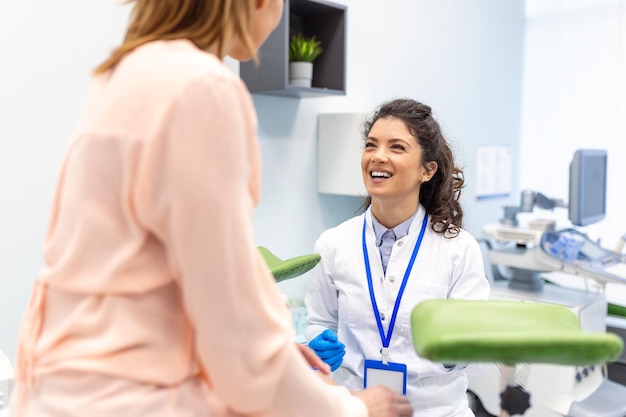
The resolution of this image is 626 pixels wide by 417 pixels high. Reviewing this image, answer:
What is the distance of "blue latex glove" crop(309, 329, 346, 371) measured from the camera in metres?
1.51

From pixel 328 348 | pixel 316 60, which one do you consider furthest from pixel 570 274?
pixel 328 348

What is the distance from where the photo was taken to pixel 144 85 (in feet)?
1.90

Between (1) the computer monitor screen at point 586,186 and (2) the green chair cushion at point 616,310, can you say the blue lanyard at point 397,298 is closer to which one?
(1) the computer monitor screen at point 586,186

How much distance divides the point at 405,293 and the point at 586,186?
4.90 feet

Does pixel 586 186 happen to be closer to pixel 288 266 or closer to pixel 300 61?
pixel 300 61

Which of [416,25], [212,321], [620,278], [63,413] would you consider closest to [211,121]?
[212,321]

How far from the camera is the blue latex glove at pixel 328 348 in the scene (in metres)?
1.51

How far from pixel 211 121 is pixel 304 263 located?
0.69 meters

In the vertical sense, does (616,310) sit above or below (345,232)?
below

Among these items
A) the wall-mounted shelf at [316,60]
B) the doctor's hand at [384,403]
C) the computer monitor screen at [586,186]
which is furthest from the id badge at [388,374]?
the computer monitor screen at [586,186]

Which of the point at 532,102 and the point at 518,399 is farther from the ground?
the point at 532,102

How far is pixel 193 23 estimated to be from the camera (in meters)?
0.67

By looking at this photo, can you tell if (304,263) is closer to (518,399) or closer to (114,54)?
(518,399)

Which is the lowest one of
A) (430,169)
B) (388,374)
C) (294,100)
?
(388,374)
